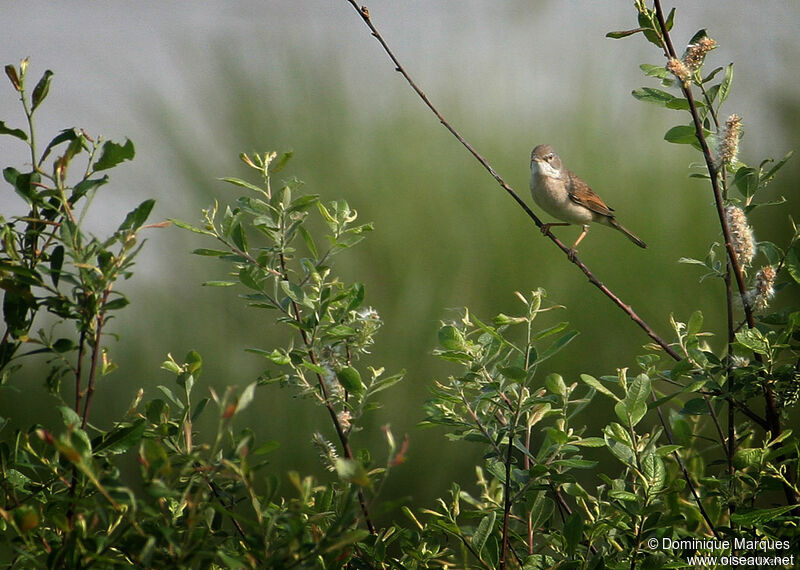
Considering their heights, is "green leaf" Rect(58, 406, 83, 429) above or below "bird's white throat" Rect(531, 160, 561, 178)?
above

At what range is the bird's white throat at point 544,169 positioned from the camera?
2737mm

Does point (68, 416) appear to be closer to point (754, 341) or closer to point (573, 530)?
point (573, 530)

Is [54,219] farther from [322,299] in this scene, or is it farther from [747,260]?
[747,260]

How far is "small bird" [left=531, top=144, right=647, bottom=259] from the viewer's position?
273 cm

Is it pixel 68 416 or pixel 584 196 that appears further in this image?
pixel 584 196

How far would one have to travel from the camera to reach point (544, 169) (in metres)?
2.77

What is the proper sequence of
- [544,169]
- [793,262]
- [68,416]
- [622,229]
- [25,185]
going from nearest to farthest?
[68,416] → [25,185] → [793,262] → [622,229] → [544,169]

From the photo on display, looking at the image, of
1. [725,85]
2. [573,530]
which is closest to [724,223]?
[725,85]

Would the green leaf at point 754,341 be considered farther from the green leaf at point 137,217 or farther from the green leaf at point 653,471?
the green leaf at point 137,217

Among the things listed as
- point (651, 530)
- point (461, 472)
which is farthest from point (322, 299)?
point (461, 472)

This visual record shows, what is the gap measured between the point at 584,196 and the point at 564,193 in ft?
0.30

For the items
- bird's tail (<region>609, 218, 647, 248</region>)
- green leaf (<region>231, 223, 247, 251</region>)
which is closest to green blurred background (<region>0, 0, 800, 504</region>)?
bird's tail (<region>609, 218, 647, 248</region>)

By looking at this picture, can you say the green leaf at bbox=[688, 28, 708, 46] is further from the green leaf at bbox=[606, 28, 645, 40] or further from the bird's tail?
the bird's tail

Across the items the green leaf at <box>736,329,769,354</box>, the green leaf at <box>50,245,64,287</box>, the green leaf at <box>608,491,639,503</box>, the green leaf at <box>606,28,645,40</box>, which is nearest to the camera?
the green leaf at <box>50,245,64,287</box>
